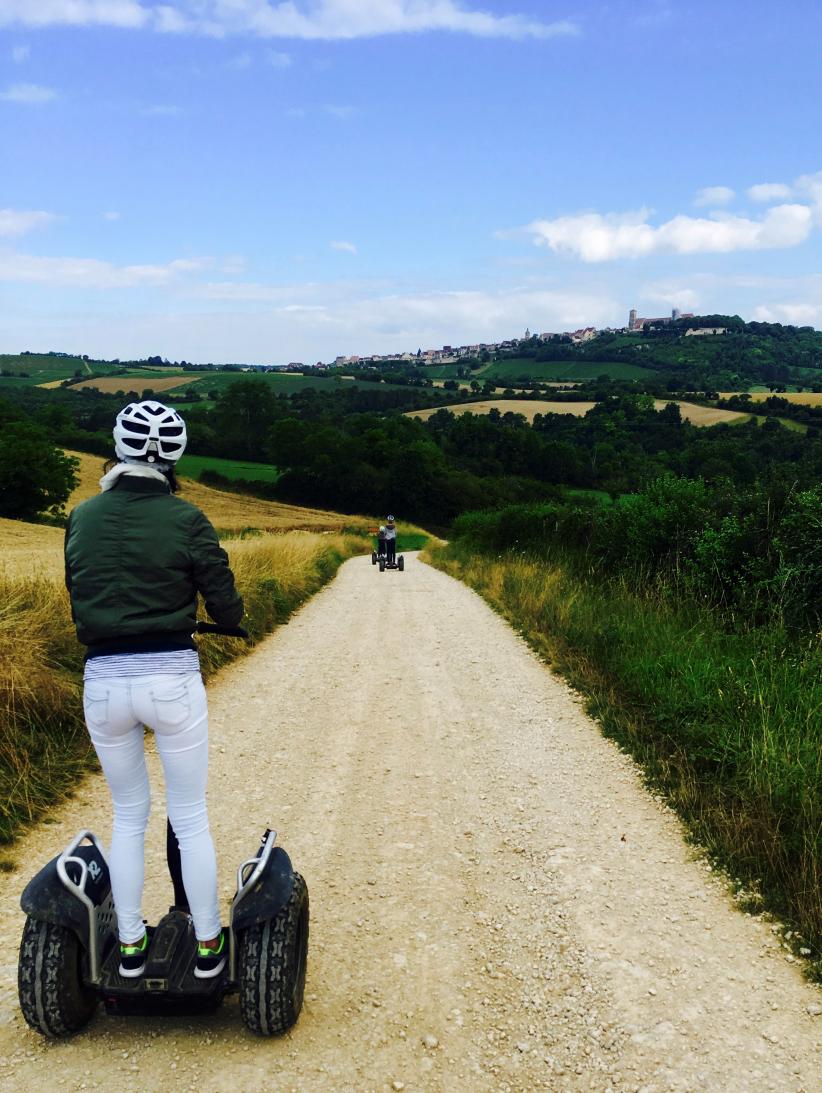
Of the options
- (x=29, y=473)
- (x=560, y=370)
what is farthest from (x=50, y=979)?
(x=560, y=370)

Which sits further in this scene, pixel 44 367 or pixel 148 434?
pixel 44 367

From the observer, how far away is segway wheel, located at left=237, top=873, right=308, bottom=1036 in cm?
251

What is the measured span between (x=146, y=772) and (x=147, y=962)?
0.72m

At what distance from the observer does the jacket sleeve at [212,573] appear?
2.52 metres

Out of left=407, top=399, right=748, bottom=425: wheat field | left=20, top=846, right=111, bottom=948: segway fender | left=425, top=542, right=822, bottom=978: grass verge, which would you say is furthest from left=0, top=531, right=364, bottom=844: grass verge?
left=407, top=399, right=748, bottom=425: wheat field

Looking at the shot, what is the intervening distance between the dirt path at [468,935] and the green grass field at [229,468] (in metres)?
65.5

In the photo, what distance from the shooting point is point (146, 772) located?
8.19ft

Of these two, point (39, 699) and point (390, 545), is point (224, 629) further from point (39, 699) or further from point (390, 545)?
point (390, 545)

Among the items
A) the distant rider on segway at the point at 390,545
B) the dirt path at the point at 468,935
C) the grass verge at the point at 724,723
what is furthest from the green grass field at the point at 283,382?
the dirt path at the point at 468,935

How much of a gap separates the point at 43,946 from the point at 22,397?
105365 millimetres

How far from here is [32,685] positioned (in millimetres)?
5309

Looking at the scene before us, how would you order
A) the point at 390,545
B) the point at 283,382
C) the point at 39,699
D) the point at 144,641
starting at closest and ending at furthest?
1. the point at 144,641
2. the point at 39,699
3. the point at 390,545
4. the point at 283,382

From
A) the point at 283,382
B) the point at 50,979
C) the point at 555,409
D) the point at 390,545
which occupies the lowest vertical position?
the point at 390,545

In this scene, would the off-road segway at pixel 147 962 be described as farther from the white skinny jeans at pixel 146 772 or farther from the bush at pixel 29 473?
the bush at pixel 29 473
